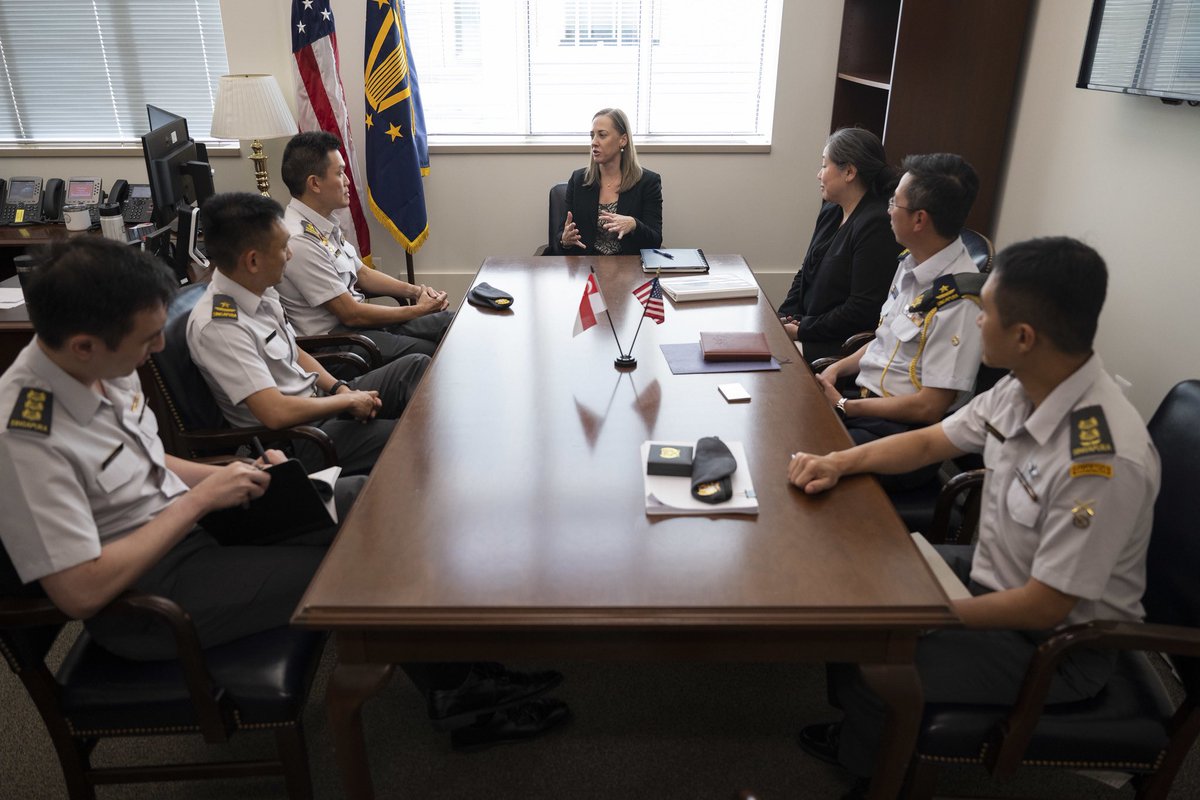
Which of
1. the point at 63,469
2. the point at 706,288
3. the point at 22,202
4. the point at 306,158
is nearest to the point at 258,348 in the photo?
the point at 63,469

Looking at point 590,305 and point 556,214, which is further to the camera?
point 556,214

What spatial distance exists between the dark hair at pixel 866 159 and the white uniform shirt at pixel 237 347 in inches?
72.0

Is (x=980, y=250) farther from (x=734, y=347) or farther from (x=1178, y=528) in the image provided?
(x=1178, y=528)

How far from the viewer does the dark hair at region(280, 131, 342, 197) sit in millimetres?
2752

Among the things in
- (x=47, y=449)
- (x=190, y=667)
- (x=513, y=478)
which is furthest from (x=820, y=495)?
(x=47, y=449)

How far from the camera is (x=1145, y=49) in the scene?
2.30 meters

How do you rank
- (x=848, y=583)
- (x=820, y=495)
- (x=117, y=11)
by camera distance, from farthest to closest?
(x=117, y=11) → (x=820, y=495) → (x=848, y=583)

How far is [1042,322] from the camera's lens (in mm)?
1371

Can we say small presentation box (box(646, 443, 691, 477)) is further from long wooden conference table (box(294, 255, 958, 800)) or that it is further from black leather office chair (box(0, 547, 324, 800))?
black leather office chair (box(0, 547, 324, 800))

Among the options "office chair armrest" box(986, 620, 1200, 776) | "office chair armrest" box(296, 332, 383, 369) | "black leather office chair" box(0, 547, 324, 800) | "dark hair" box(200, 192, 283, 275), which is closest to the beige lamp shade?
"office chair armrest" box(296, 332, 383, 369)

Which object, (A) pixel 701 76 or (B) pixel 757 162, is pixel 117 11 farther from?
(B) pixel 757 162

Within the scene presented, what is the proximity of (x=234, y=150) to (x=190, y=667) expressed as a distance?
11.6 feet

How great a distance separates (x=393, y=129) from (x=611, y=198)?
1.16m

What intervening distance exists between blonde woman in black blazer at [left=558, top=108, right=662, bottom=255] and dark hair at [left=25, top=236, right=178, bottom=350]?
2.35 meters
